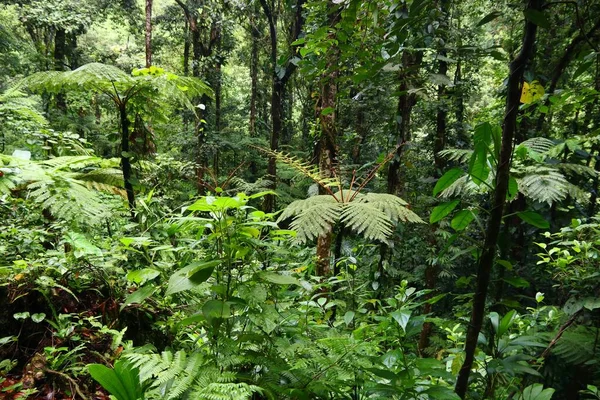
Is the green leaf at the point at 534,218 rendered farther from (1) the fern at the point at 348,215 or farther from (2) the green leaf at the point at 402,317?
(1) the fern at the point at 348,215

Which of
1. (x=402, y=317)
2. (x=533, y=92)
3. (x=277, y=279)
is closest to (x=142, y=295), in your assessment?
(x=277, y=279)

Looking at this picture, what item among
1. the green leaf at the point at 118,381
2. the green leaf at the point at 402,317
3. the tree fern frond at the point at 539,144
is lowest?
the green leaf at the point at 118,381

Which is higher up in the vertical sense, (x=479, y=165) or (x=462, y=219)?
(x=479, y=165)

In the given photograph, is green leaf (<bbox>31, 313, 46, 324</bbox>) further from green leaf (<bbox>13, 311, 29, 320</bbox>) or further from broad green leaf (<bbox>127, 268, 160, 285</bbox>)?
broad green leaf (<bbox>127, 268, 160, 285</bbox>)

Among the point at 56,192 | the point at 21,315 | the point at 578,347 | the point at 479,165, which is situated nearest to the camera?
the point at 479,165

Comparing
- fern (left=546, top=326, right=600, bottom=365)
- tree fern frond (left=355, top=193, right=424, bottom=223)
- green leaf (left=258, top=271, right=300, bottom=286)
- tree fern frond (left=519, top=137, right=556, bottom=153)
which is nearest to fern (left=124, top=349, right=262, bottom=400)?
green leaf (left=258, top=271, right=300, bottom=286)

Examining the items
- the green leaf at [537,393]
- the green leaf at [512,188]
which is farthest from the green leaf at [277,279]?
the green leaf at [537,393]

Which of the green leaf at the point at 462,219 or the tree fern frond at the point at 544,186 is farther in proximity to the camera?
the tree fern frond at the point at 544,186

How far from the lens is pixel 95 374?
1.01 meters

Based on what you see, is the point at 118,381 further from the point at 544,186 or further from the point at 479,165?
the point at 544,186

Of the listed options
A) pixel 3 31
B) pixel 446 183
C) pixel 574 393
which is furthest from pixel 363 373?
pixel 3 31

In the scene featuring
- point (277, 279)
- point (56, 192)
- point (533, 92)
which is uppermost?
point (533, 92)

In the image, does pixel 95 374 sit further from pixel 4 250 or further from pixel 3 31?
pixel 3 31

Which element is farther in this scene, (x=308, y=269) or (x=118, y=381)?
(x=308, y=269)
